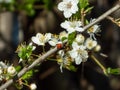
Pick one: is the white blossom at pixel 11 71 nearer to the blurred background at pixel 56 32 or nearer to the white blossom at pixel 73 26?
the white blossom at pixel 73 26

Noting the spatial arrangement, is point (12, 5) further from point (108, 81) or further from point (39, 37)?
point (39, 37)

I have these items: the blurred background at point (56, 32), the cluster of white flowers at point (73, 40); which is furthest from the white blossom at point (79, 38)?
→ the blurred background at point (56, 32)

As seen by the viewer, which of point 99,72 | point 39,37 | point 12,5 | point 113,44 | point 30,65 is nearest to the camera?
point 30,65

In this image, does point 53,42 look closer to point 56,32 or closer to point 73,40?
point 73,40

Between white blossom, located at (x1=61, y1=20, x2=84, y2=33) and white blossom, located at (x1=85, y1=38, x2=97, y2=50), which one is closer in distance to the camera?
white blossom, located at (x1=61, y1=20, x2=84, y2=33)

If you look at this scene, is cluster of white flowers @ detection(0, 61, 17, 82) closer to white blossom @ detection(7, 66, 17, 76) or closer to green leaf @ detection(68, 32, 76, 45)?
white blossom @ detection(7, 66, 17, 76)

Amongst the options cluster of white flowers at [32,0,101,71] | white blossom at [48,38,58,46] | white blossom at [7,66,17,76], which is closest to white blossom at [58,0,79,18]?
cluster of white flowers at [32,0,101,71]

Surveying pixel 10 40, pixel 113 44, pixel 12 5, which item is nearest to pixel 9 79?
pixel 12 5

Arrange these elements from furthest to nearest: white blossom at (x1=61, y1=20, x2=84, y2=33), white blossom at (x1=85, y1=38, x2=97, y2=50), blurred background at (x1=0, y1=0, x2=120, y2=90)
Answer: blurred background at (x1=0, y1=0, x2=120, y2=90), white blossom at (x1=85, y1=38, x2=97, y2=50), white blossom at (x1=61, y1=20, x2=84, y2=33)

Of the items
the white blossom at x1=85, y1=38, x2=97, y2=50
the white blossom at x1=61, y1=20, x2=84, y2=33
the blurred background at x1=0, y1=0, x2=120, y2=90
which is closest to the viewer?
the white blossom at x1=61, y1=20, x2=84, y2=33
